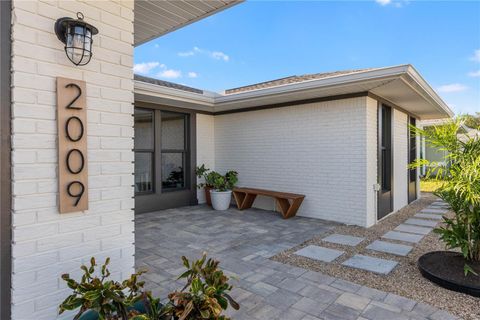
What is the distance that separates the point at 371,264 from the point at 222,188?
4184 millimetres

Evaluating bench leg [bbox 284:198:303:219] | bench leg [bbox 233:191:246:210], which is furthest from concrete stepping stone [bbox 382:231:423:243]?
bench leg [bbox 233:191:246:210]

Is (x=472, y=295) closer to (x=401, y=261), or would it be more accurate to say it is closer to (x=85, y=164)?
(x=401, y=261)

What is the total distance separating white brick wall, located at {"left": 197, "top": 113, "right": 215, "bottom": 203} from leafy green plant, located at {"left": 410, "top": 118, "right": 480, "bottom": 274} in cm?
550

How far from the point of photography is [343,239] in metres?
4.57

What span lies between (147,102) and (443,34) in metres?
9.22

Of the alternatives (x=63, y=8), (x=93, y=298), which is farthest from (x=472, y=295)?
(x=63, y=8)

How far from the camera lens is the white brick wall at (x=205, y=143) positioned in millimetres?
7703

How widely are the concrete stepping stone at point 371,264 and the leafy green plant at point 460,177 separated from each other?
699mm

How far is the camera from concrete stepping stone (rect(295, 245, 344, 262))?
3715mm

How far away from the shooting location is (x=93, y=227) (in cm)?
185

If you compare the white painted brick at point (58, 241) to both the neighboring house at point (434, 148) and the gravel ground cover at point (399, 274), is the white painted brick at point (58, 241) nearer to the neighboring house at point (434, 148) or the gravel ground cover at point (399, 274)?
the gravel ground cover at point (399, 274)

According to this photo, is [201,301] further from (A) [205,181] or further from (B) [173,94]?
(A) [205,181]

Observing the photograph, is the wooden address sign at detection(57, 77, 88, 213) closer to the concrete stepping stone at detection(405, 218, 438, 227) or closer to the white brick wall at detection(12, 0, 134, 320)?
the white brick wall at detection(12, 0, 134, 320)

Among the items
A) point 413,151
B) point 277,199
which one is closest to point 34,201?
point 277,199
